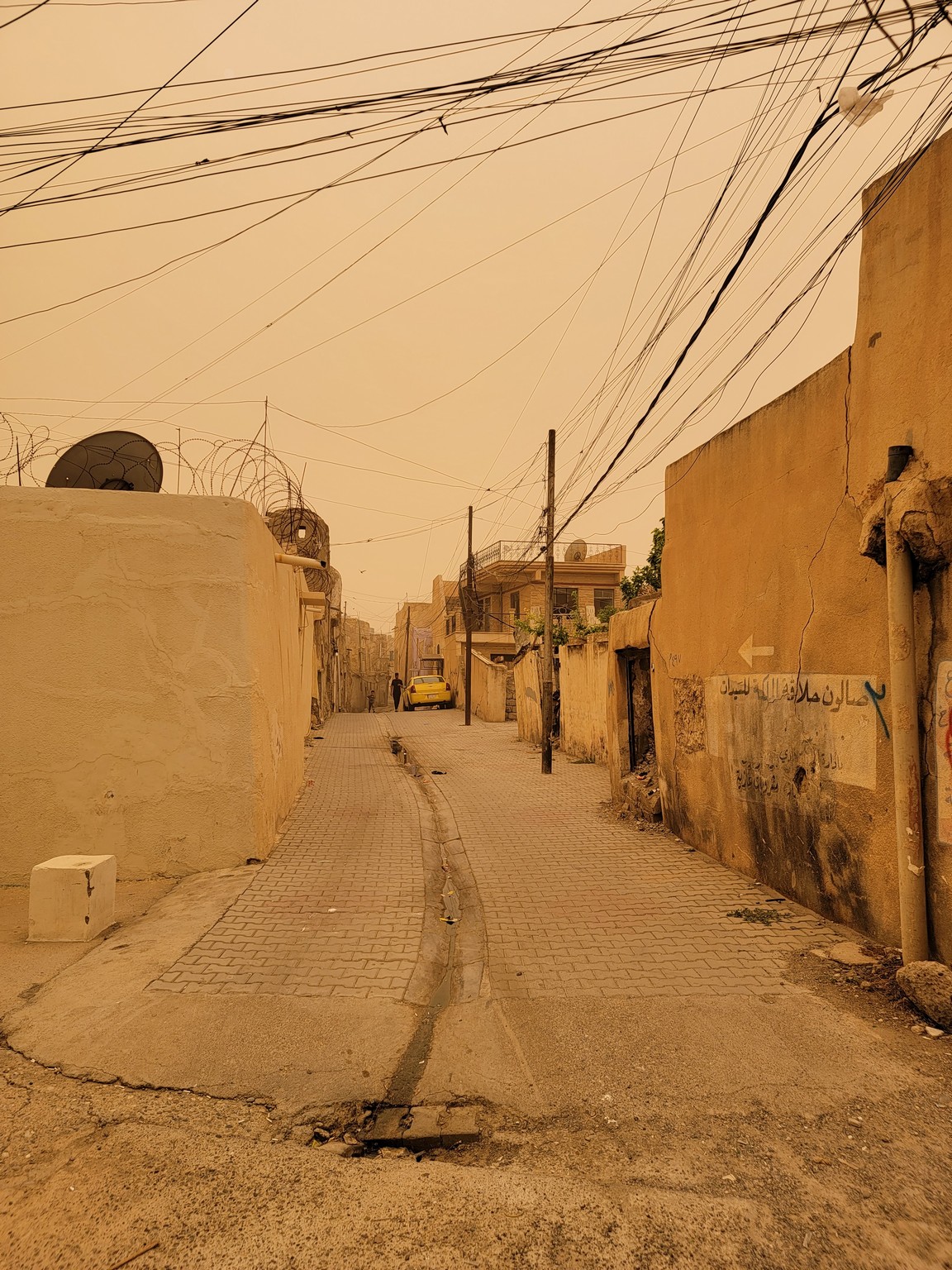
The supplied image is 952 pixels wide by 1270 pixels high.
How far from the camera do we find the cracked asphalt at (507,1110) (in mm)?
2424

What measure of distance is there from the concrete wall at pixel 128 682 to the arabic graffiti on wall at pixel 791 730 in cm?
457

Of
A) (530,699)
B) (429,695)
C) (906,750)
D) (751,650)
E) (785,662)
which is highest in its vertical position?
(751,650)

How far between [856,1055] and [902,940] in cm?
109

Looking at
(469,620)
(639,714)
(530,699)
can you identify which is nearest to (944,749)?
(639,714)

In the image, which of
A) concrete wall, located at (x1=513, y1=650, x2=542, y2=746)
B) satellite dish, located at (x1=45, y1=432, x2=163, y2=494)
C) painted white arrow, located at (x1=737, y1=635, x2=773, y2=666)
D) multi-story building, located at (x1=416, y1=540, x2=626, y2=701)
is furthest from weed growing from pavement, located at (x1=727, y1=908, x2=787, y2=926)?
multi-story building, located at (x1=416, y1=540, x2=626, y2=701)

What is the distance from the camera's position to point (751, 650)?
6.77 m

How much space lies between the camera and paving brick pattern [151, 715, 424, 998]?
456 centimetres

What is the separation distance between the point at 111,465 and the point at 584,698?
10695 millimetres

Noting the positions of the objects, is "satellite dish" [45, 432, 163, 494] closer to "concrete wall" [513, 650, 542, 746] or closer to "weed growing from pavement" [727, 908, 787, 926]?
"weed growing from pavement" [727, 908, 787, 926]

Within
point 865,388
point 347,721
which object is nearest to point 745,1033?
point 865,388

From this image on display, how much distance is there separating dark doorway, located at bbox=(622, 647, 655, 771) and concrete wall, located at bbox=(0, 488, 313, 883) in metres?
5.89

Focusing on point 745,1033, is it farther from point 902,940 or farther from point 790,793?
point 790,793

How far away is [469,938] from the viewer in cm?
566

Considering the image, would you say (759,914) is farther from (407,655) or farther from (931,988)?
(407,655)
